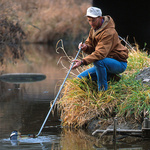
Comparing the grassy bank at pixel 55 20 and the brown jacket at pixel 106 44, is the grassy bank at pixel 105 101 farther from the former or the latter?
the grassy bank at pixel 55 20

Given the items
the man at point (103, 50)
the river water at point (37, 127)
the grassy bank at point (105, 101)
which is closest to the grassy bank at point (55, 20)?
the river water at point (37, 127)

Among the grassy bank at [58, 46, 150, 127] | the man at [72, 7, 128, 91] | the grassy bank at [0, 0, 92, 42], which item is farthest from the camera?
the grassy bank at [0, 0, 92, 42]

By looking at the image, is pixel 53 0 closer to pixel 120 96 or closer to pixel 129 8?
pixel 129 8

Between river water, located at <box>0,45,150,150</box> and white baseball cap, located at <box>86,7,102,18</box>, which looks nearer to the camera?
river water, located at <box>0,45,150,150</box>

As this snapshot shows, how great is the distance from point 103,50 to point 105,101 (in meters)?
0.82

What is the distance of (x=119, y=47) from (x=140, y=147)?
1847mm

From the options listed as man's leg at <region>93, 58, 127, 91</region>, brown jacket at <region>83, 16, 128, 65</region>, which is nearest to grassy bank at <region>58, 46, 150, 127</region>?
man's leg at <region>93, 58, 127, 91</region>

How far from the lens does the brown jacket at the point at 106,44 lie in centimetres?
627

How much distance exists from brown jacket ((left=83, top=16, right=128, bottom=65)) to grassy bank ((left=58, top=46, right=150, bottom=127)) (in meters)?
0.52

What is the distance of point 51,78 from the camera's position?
12.7 metres

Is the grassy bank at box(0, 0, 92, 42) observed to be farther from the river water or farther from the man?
the man

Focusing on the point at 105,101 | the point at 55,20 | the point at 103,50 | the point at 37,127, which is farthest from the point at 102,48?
the point at 55,20

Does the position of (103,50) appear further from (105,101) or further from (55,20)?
(55,20)

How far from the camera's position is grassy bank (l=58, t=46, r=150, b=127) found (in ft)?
20.3
